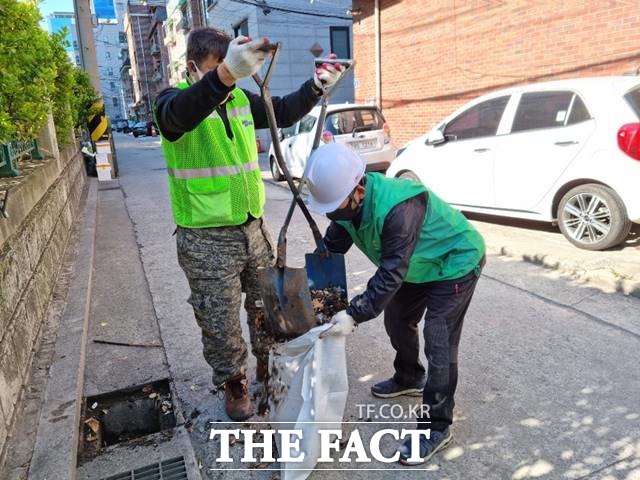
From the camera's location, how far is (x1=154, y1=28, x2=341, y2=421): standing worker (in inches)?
87.4

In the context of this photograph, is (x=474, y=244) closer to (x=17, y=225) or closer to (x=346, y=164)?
(x=346, y=164)

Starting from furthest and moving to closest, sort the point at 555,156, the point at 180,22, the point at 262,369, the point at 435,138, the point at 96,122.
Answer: the point at 180,22 < the point at 96,122 < the point at 435,138 < the point at 555,156 < the point at 262,369

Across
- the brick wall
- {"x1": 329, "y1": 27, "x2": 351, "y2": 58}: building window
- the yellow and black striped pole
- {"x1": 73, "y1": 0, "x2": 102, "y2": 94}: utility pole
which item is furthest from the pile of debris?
{"x1": 329, "y1": 27, "x2": 351, "y2": 58}: building window

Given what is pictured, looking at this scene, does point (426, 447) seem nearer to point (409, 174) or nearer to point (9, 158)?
point (9, 158)

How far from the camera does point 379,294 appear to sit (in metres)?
2.00

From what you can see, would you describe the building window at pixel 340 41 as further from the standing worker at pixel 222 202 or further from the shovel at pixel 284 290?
the shovel at pixel 284 290

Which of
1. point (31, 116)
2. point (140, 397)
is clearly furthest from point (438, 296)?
point (31, 116)

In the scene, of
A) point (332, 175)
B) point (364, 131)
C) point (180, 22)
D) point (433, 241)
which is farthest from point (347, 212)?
point (180, 22)

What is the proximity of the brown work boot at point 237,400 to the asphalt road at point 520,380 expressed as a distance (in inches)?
3.5

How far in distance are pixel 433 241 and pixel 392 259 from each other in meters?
0.30

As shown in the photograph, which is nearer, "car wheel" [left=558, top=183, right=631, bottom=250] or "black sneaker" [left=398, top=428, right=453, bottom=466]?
"black sneaker" [left=398, top=428, right=453, bottom=466]

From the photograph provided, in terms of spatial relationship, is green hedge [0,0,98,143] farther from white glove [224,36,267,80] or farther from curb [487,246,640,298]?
curb [487,246,640,298]

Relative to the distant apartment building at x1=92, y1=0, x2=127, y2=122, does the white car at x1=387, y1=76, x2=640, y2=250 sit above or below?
below

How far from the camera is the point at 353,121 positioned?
30.1 feet
